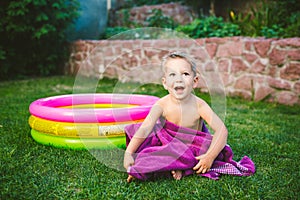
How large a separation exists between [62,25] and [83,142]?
5081 mm

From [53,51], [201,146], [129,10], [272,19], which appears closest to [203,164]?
[201,146]

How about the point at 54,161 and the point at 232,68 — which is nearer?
the point at 54,161

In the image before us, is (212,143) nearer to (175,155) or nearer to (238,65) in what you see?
(175,155)

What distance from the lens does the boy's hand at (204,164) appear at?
204cm

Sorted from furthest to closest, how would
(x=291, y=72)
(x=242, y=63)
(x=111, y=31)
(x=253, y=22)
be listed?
(x=111, y=31)
(x=253, y=22)
(x=242, y=63)
(x=291, y=72)

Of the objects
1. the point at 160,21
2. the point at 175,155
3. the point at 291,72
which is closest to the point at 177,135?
the point at 175,155

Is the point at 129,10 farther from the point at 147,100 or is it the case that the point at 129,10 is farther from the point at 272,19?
the point at 147,100

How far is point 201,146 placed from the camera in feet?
6.96

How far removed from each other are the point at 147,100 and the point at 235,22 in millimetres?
3287

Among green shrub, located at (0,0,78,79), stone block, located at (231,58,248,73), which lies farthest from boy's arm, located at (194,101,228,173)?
green shrub, located at (0,0,78,79)

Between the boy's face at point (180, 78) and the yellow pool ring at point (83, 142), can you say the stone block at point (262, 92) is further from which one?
the boy's face at point (180, 78)

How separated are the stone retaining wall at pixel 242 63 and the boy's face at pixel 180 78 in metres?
1.25

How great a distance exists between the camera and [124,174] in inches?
81.8

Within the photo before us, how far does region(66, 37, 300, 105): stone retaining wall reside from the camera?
13.8ft
